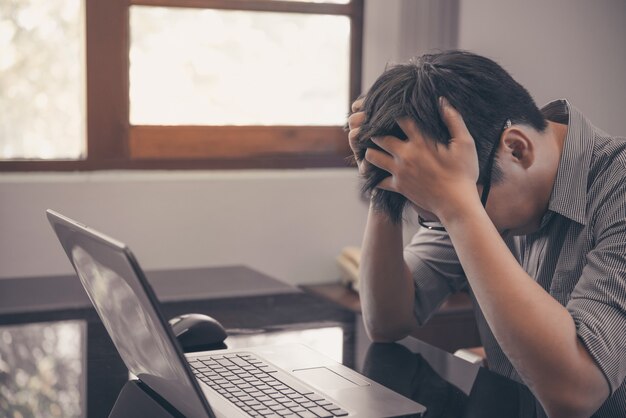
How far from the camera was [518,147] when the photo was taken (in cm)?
120

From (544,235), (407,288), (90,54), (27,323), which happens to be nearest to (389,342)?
(407,288)

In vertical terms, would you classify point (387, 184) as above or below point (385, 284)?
above

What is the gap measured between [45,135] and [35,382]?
1.56m

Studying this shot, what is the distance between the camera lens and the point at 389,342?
55.7 inches

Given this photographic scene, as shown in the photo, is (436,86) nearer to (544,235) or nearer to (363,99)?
(363,99)

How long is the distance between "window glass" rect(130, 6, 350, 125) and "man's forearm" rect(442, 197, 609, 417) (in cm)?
175

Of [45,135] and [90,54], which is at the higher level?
[90,54]

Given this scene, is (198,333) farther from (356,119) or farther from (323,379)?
(356,119)

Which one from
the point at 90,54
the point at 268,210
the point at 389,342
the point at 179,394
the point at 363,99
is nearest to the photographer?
the point at 179,394

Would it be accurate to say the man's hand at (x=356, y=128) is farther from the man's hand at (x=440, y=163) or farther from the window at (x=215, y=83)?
the window at (x=215, y=83)

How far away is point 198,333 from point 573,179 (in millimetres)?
632

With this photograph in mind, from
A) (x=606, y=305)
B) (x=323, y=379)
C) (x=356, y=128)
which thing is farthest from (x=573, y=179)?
(x=323, y=379)

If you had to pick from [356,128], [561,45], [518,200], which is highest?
[561,45]

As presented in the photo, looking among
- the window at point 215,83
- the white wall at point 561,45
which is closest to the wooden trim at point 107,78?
the window at point 215,83
